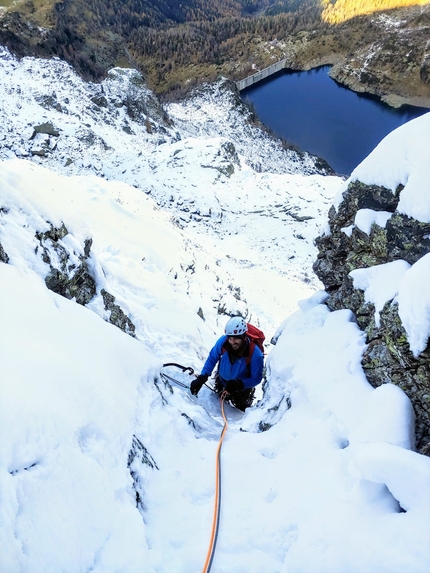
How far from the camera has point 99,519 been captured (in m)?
2.71

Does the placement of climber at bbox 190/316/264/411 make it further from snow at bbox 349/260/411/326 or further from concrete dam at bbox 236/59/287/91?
concrete dam at bbox 236/59/287/91

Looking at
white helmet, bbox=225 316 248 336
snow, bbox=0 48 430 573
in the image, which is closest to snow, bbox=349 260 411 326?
snow, bbox=0 48 430 573

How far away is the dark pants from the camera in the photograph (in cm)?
616

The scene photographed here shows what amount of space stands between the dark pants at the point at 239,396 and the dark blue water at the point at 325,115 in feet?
140

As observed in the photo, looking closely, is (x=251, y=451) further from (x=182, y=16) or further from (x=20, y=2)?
(x=182, y=16)

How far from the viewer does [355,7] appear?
289ft

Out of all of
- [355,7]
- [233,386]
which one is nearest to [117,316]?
[233,386]

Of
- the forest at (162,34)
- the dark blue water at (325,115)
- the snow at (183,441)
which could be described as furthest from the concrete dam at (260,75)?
the snow at (183,441)

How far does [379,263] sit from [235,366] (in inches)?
104

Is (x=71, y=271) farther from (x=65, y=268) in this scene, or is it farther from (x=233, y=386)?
(x=233, y=386)

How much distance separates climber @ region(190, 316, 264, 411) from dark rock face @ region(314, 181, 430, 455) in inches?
58.1

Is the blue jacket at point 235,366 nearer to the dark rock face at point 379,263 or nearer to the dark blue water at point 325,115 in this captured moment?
the dark rock face at point 379,263

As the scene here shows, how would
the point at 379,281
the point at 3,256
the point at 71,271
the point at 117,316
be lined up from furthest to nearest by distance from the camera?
the point at 117,316, the point at 71,271, the point at 3,256, the point at 379,281

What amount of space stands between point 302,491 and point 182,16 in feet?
403
